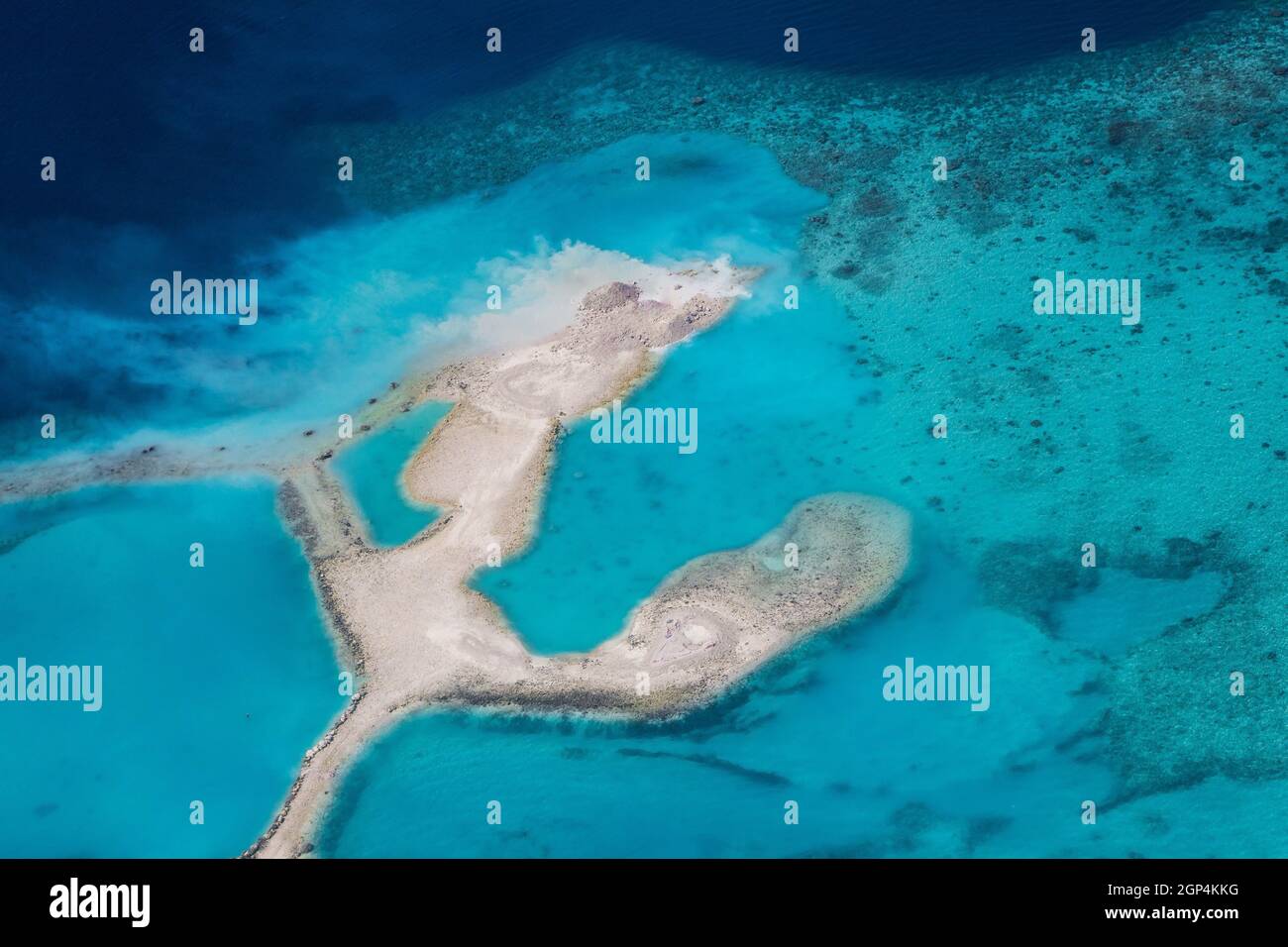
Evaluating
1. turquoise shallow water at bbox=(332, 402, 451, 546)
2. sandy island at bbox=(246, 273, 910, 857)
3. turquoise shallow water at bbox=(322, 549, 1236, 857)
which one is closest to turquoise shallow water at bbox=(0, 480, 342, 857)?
sandy island at bbox=(246, 273, 910, 857)

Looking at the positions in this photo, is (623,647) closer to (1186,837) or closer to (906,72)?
(1186,837)

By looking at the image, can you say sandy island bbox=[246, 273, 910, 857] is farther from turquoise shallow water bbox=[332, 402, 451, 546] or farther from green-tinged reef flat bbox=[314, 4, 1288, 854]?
green-tinged reef flat bbox=[314, 4, 1288, 854]

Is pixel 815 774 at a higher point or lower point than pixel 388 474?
lower

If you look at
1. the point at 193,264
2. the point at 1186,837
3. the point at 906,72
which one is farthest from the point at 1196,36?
the point at 193,264

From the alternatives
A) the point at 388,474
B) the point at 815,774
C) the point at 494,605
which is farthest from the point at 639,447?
the point at 815,774

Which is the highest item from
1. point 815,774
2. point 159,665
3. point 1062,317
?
point 1062,317

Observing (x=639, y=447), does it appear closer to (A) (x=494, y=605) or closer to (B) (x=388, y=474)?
(A) (x=494, y=605)
